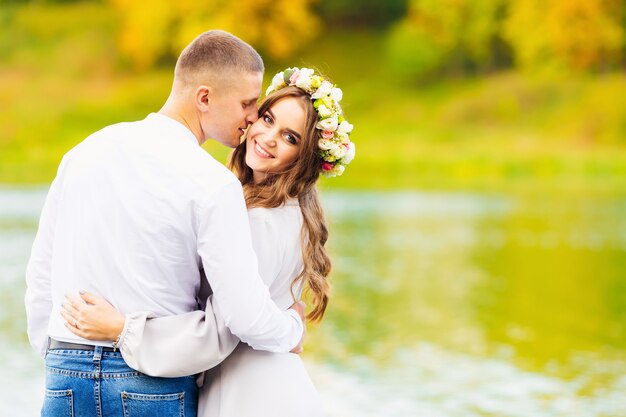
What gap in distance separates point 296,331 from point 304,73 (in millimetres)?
797

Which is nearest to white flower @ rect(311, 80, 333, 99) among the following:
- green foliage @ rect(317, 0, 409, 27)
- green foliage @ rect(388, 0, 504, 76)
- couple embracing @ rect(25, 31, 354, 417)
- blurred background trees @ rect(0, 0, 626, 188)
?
couple embracing @ rect(25, 31, 354, 417)

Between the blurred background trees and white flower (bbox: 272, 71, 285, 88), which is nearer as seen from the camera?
white flower (bbox: 272, 71, 285, 88)

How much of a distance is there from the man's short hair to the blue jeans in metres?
0.69

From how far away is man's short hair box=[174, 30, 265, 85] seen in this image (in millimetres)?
2682

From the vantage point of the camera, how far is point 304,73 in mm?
3168

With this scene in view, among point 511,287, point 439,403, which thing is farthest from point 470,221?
point 439,403

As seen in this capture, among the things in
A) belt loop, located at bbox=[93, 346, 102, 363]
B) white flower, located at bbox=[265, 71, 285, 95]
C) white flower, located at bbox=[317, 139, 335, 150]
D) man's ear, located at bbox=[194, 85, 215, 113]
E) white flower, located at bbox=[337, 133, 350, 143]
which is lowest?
belt loop, located at bbox=[93, 346, 102, 363]

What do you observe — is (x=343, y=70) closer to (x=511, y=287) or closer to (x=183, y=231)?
(x=511, y=287)

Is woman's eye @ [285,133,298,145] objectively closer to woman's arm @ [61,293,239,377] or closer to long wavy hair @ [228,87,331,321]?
long wavy hair @ [228,87,331,321]

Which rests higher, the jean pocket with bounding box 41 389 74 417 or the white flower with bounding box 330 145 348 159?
the white flower with bounding box 330 145 348 159

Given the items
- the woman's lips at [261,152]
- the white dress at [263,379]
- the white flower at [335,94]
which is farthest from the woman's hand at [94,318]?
the white flower at [335,94]

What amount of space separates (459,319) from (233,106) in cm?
696

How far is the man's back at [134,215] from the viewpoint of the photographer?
8.09ft

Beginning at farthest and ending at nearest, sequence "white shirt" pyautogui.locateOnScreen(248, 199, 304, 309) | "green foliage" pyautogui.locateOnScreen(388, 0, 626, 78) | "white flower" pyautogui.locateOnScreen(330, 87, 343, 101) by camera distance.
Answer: "green foliage" pyautogui.locateOnScreen(388, 0, 626, 78), "white flower" pyautogui.locateOnScreen(330, 87, 343, 101), "white shirt" pyautogui.locateOnScreen(248, 199, 304, 309)
